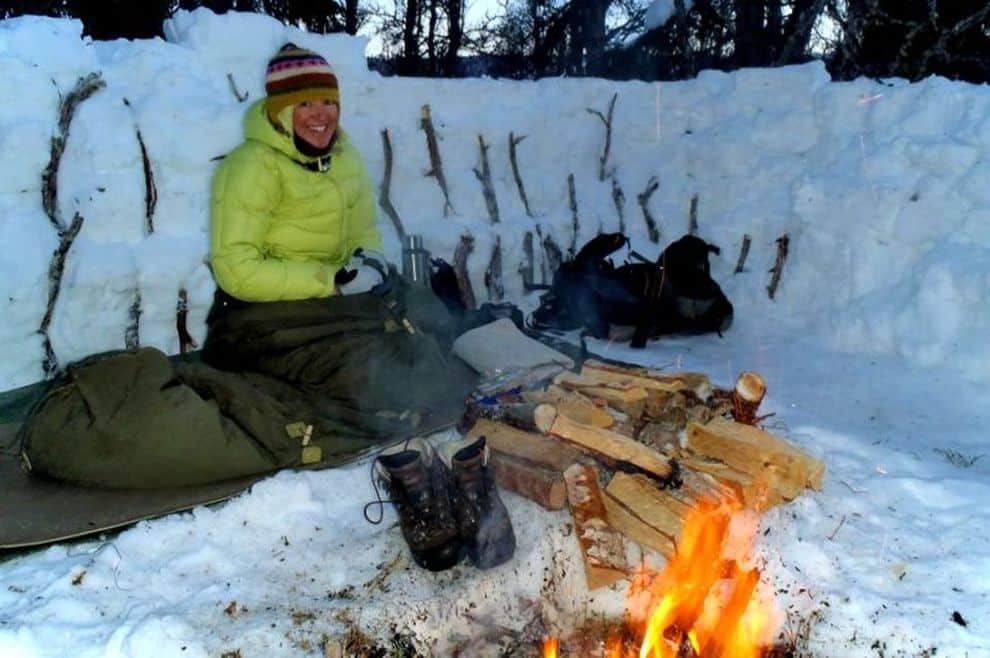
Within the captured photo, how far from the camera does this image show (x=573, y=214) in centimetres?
714

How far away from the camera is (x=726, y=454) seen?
2.99m

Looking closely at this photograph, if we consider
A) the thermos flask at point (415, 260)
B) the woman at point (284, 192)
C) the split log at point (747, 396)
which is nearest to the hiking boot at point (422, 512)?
the woman at point (284, 192)

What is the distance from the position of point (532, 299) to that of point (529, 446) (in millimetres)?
3617

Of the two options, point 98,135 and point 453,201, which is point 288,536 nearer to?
point 98,135

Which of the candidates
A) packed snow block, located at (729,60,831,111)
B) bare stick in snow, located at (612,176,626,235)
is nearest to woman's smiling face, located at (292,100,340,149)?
bare stick in snow, located at (612,176,626,235)

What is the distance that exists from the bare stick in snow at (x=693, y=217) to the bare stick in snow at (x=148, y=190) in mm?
4551

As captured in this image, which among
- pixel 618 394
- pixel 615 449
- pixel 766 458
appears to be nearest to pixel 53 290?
pixel 618 394

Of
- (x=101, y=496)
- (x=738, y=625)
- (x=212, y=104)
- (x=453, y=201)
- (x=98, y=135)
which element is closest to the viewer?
(x=738, y=625)

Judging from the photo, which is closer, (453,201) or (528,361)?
(528,361)

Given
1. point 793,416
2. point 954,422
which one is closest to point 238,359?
point 793,416

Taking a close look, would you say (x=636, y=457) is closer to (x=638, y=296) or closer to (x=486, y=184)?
(x=638, y=296)

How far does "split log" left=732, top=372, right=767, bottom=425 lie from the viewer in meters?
3.24

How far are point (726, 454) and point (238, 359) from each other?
2.29 m

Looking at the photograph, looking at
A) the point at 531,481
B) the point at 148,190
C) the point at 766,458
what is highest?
the point at 148,190
